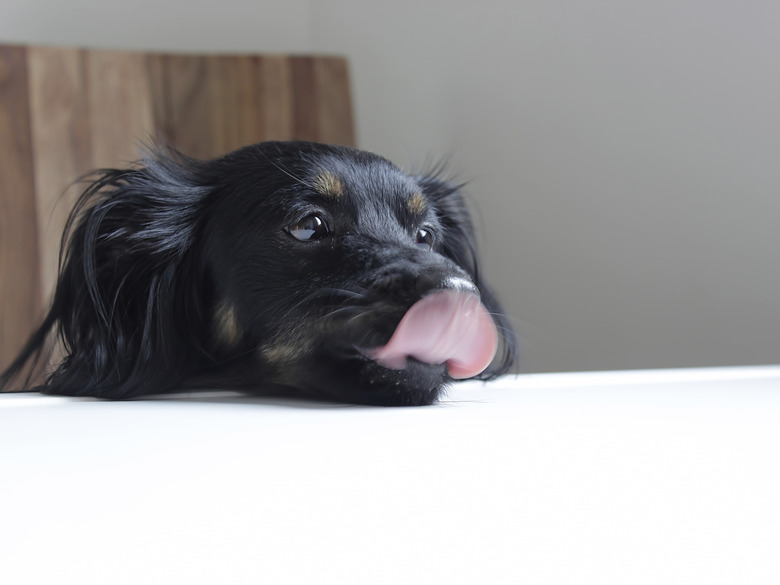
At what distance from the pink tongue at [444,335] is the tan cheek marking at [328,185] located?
11.9 inches

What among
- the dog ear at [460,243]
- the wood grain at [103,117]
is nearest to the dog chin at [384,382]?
the dog ear at [460,243]

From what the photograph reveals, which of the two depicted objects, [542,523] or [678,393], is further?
[678,393]

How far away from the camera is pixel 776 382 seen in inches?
48.4

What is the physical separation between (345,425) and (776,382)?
29.5 inches

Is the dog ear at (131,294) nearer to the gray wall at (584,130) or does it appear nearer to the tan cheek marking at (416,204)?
the tan cheek marking at (416,204)

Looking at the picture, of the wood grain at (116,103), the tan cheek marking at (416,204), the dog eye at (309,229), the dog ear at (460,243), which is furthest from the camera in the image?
the wood grain at (116,103)

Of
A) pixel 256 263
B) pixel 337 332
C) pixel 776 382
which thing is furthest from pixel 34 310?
pixel 776 382

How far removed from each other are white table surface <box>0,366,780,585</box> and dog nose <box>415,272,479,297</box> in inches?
5.8

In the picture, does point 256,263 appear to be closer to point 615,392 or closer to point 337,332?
point 337,332

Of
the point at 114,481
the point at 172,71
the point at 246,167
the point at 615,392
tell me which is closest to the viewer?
the point at 114,481

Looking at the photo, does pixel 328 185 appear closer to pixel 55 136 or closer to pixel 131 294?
pixel 131 294

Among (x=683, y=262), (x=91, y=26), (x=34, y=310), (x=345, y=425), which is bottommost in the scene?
(x=34, y=310)

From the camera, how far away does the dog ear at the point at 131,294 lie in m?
1.18

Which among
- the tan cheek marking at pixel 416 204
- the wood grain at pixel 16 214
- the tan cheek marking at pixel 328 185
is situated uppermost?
the tan cheek marking at pixel 328 185
